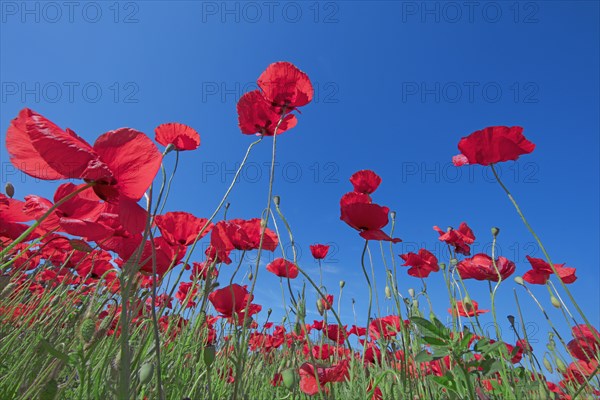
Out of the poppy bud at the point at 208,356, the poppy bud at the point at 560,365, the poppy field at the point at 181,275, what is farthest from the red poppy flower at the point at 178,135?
the poppy bud at the point at 560,365

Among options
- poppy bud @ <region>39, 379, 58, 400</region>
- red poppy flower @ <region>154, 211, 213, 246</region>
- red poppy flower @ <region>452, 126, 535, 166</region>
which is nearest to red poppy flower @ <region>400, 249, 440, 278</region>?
red poppy flower @ <region>452, 126, 535, 166</region>

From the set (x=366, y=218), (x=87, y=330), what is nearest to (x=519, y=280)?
(x=366, y=218)

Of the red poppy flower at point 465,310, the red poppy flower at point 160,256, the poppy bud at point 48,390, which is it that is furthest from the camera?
the red poppy flower at point 465,310

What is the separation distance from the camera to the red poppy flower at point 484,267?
1890mm

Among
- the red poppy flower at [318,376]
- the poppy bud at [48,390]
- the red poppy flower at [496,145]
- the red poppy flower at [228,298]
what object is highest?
the red poppy flower at [496,145]

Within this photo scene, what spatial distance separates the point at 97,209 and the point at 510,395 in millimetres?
1557

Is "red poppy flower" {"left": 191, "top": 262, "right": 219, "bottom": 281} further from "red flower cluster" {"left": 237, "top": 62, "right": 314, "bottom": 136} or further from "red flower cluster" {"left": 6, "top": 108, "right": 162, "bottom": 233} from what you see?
"red flower cluster" {"left": 237, "top": 62, "right": 314, "bottom": 136}

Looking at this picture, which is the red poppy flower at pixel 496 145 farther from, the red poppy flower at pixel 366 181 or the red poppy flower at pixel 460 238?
the red poppy flower at pixel 460 238

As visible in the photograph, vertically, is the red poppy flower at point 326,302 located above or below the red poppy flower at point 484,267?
below

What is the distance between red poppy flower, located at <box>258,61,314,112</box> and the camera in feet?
5.00

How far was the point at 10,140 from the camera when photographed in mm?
818

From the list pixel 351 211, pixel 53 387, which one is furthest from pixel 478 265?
pixel 53 387

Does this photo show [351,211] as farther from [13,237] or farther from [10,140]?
[13,237]

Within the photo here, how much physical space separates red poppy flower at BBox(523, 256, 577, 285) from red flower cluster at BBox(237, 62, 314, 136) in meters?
1.49
